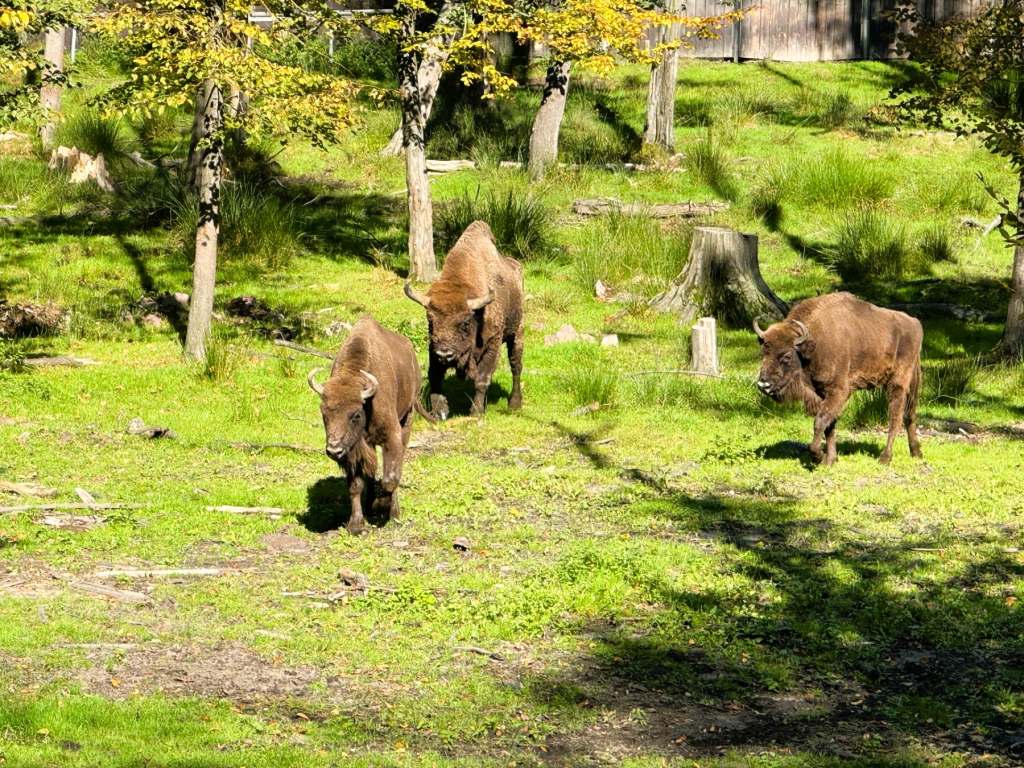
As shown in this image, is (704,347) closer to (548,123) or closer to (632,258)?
(632,258)

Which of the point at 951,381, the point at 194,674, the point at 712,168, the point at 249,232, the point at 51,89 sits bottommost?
the point at 194,674

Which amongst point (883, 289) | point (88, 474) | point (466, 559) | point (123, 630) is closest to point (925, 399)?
point (883, 289)

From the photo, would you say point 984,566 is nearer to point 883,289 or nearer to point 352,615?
point 352,615

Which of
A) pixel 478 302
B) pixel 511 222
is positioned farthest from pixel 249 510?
pixel 511 222

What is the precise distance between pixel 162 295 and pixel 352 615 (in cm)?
1322

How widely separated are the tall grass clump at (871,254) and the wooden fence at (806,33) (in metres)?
15.2

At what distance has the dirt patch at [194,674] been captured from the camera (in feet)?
28.4

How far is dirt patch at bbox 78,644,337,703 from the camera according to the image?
866 cm

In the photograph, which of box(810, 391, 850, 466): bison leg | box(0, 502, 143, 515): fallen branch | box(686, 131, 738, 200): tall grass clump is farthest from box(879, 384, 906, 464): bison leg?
box(686, 131, 738, 200): tall grass clump

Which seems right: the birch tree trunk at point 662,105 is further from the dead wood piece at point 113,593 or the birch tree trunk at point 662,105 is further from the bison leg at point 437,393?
the dead wood piece at point 113,593

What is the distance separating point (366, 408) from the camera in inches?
478

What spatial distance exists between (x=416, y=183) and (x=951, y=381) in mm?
9568

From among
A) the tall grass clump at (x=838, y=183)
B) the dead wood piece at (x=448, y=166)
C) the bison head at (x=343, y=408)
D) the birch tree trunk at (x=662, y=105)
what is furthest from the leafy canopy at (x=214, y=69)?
the birch tree trunk at (x=662, y=105)

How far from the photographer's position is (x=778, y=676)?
930cm
